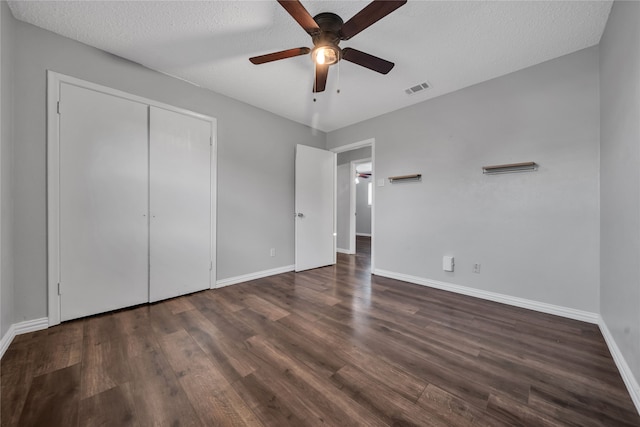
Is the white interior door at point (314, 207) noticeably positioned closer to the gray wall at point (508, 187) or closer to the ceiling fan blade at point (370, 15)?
the gray wall at point (508, 187)

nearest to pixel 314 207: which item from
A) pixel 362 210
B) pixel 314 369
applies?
pixel 314 369

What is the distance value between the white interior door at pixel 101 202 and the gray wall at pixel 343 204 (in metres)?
4.08

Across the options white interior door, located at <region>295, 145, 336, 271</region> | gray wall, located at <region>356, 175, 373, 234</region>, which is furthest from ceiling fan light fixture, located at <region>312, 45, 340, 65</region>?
gray wall, located at <region>356, 175, 373, 234</region>

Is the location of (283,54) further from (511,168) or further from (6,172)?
(511,168)

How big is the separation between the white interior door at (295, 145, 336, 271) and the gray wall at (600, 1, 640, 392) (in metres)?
3.25

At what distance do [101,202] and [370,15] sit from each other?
2791 millimetres

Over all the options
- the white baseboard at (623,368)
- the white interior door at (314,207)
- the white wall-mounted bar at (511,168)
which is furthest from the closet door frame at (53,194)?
the white wall-mounted bar at (511,168)

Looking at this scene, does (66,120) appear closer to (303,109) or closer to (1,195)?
(1,195)

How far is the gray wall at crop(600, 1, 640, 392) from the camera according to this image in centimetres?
134

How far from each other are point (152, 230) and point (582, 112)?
446 centimetres

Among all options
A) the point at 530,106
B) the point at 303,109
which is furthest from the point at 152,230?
the point at 530,106

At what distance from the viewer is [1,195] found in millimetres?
1645

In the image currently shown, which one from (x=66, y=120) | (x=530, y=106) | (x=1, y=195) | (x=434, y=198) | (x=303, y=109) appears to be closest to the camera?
(x=1, y=195)

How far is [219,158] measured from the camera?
3053 millimetres
